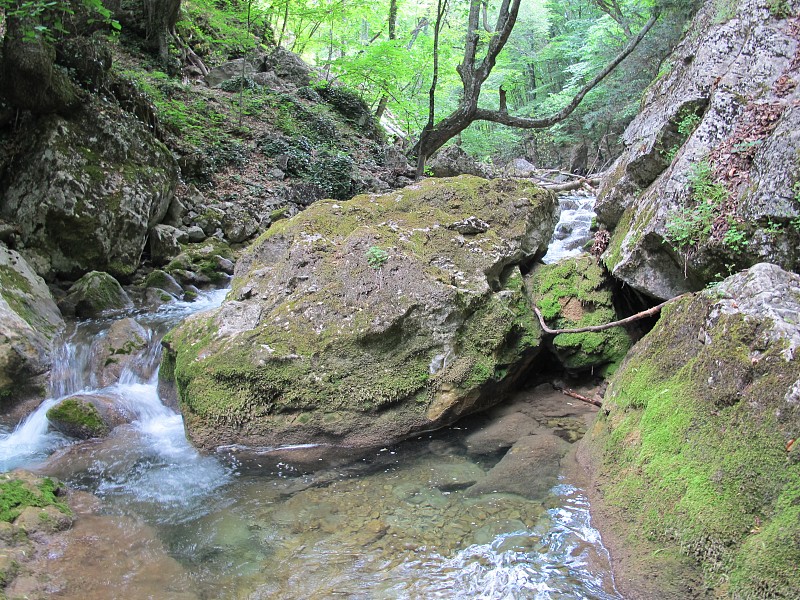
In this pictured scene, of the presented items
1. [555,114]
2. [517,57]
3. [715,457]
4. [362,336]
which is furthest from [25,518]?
[517,57]

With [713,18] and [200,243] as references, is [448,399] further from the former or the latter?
[200,243]

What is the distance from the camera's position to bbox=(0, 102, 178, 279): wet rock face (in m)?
7.98

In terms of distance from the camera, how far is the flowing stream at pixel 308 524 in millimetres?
3117

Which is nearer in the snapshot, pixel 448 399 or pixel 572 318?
pixel 448 399

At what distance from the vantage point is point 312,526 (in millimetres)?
3721

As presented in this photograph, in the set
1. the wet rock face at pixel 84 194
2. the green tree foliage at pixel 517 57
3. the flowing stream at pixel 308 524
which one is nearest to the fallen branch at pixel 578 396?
the flowing stream at pixel 308 524

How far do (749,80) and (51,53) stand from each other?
9829mm

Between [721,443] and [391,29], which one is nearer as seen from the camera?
[721,443]

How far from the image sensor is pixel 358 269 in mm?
5668

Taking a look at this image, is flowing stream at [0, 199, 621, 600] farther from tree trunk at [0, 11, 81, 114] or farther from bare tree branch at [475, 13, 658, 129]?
bare tree branch at [475, 13, 658, 129]

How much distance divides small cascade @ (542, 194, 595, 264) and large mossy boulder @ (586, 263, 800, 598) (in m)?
4.63

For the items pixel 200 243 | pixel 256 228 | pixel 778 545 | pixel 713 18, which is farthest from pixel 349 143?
pixel 778 545

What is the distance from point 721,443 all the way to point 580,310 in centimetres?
310

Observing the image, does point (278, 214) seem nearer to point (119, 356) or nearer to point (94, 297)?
point (94, 297)
